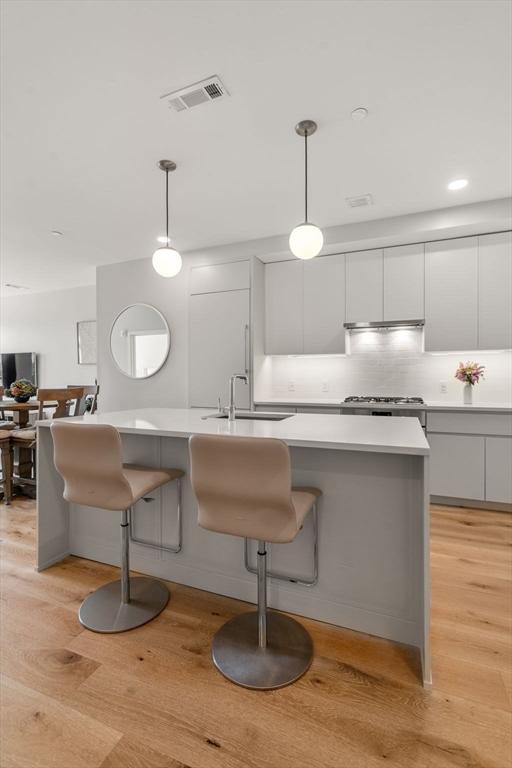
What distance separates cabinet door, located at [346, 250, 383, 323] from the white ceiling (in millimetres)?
460

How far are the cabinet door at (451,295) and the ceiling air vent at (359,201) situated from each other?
879mm

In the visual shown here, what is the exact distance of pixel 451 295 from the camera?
3484mm

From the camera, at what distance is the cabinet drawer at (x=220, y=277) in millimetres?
3977

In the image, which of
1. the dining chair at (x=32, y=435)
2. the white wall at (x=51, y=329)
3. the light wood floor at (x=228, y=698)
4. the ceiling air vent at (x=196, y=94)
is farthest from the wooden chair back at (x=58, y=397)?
the white wall at (x=51, y=329)

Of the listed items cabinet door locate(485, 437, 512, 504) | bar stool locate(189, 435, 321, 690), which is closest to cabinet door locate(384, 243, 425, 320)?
cabinet door locate(485, 437, 512, 504)

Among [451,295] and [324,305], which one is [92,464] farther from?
[451,295]

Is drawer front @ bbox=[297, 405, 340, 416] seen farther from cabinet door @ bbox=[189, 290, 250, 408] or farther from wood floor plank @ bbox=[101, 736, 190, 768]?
wood floor plank @ bbox=[101, 736, 190, 768]

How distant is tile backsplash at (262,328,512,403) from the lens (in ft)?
11.9

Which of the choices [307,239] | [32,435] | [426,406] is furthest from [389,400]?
[32,435]

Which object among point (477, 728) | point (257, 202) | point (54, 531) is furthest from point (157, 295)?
point (477, 728)

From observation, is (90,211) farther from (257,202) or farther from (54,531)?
(54,531)

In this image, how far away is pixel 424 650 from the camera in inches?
55.1

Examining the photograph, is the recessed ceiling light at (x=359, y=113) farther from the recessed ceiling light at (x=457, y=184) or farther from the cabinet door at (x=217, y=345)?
the cabinet door at (x=217, y=345)

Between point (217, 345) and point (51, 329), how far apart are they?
395 centimetres
